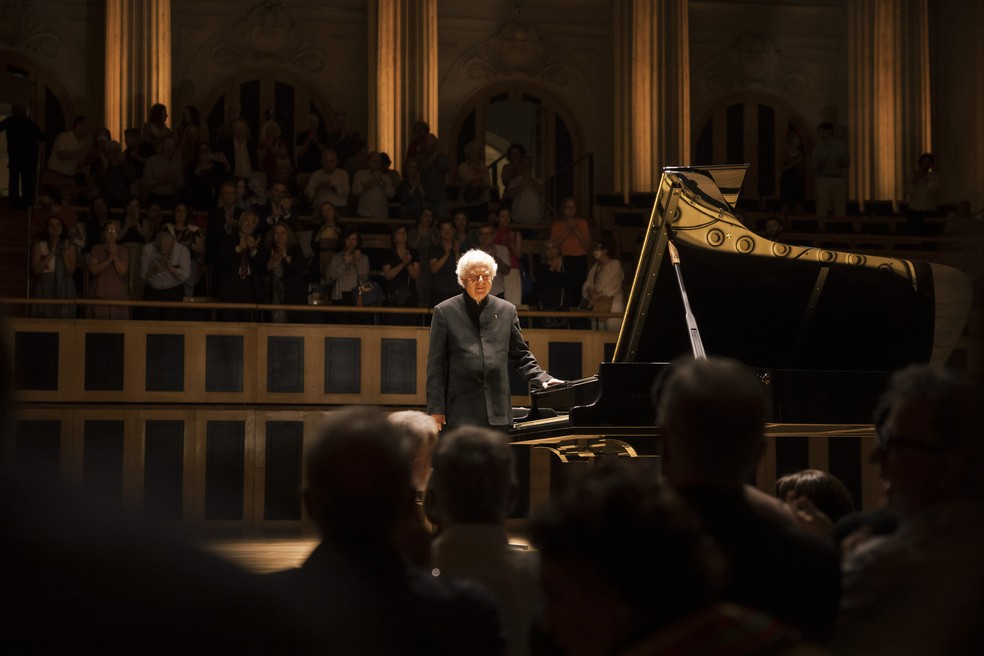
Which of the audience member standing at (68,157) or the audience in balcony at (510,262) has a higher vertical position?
the audience member standing at (68,157)

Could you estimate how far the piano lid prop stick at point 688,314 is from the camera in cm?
660

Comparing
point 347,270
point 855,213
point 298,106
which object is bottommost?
point 347,270

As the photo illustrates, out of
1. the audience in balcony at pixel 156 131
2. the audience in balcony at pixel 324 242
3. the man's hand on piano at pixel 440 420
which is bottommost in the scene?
the man's hand on piano at pixel 440 420

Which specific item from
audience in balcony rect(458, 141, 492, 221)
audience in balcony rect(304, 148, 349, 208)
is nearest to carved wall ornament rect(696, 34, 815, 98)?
audience in balcony rect(458, 141, 492, 221)

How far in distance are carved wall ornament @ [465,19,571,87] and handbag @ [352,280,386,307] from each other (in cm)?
805

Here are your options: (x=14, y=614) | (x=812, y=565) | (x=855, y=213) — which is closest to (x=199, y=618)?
(x=14, y=614)

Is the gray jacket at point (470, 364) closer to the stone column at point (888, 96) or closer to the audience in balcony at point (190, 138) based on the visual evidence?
the audience in balcony at point (190, 138)

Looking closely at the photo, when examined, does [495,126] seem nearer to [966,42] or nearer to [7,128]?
[966,42]

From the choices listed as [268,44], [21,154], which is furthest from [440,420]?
[268,44]

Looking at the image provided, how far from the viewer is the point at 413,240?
11.2 m

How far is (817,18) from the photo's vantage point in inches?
745

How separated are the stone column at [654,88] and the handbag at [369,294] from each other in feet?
23.9

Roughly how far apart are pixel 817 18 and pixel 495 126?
5.14 meters

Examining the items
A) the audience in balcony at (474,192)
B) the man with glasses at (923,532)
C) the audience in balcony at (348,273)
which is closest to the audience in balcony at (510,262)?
the audience in balcony at (348,273)
